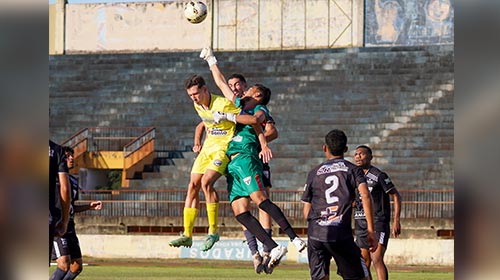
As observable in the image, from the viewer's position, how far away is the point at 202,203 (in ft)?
95.0

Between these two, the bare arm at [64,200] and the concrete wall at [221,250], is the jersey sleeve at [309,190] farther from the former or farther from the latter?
the concrete wall at [221,250]

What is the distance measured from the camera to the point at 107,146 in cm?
3634

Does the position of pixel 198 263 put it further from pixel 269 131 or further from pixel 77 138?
pixel 269 131

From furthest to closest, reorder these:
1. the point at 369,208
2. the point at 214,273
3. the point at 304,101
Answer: the point at 304,101 → the point at 214,273 → the point at 369,208

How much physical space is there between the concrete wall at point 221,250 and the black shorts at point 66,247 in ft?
43.5

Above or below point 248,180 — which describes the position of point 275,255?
below

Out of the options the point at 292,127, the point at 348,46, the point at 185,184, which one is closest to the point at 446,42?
the point at 348,46

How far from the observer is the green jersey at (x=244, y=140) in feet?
40.4

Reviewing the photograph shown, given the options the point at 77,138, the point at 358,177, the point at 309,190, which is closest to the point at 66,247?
the point at 309,190

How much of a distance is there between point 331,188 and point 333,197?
0.10 meters

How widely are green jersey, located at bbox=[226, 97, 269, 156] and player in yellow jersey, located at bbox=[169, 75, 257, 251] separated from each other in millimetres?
73

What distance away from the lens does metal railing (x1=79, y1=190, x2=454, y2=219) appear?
2789cm

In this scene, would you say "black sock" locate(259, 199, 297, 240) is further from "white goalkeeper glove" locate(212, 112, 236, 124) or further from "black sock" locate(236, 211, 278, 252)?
"white goalkeeper glove" locate(212, 112, 236, 124)
